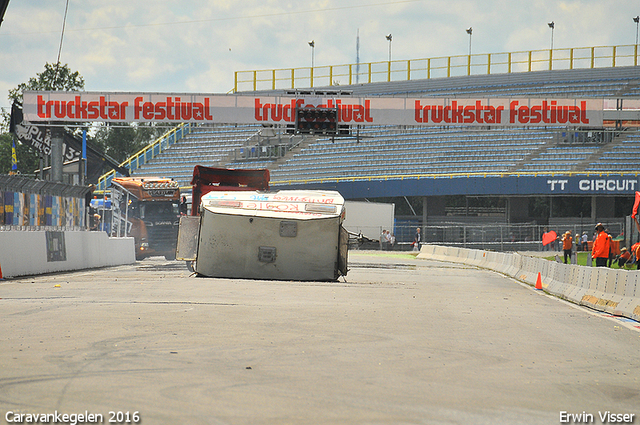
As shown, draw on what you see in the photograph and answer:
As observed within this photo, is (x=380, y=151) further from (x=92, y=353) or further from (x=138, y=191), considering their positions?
(x=92, y=353)

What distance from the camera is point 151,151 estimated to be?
64.1 m

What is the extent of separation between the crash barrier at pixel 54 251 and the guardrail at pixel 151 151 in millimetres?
35902

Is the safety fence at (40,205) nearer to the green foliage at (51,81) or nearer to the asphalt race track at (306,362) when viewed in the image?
the asphalt race track at (306,362)

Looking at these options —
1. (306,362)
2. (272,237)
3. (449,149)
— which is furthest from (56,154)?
(449,149)

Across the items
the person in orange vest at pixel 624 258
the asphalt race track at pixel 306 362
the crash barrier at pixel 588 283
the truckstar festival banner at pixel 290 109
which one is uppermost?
the truckstar festival banner at pixel 290 109

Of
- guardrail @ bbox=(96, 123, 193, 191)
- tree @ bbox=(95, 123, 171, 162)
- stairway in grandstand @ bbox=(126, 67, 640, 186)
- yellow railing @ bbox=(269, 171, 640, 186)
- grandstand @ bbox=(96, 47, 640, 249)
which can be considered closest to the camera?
yellow railing @ bbox=(269, 171, 640, 186)

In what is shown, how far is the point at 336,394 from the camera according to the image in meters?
5.32

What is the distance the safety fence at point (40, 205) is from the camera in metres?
18.4

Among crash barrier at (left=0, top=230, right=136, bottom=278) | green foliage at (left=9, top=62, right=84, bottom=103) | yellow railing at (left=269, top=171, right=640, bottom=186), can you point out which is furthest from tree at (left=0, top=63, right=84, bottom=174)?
crash barrier at (left=0, top=230, right=136, bottom=278)

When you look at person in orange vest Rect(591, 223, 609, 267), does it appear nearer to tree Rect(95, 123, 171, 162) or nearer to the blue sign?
the blue sign

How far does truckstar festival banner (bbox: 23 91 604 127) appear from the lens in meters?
32.8

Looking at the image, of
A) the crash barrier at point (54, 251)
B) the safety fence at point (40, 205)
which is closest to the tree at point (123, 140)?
the crash barrier at point (54, 251)

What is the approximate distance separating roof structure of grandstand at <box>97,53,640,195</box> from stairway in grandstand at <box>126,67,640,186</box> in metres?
0.07

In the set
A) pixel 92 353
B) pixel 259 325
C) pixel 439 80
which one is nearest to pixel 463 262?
pixel 439 80
